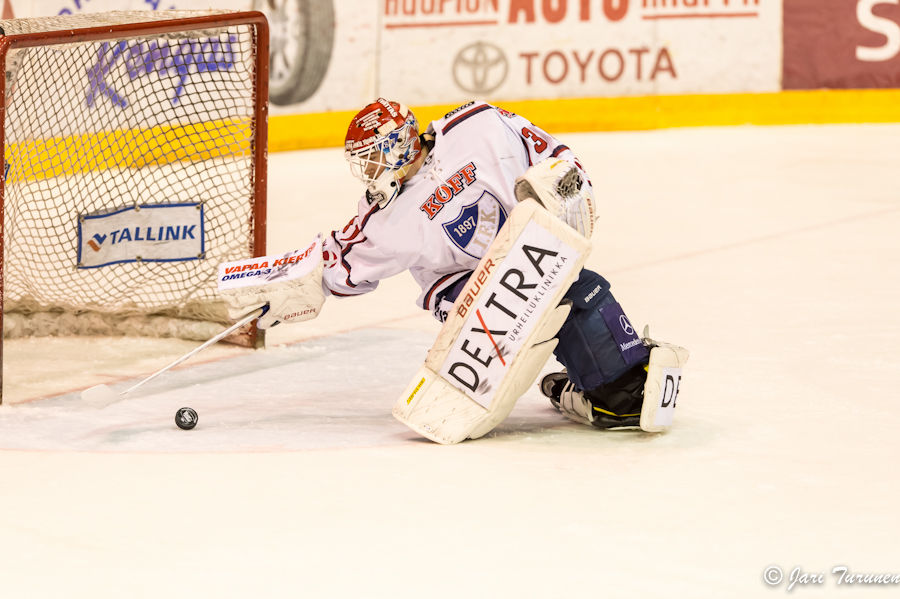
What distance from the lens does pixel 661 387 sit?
2.33 metres

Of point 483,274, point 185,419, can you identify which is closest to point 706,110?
point 483,274

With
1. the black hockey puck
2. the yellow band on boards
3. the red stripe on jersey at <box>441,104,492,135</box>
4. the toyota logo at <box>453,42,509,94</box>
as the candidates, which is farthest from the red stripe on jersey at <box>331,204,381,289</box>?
the toyota logo at <box>453,42,509,94</box>

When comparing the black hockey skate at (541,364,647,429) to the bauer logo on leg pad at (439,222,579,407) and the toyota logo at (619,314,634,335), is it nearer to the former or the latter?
the toyota logo at (619,314,634,335)

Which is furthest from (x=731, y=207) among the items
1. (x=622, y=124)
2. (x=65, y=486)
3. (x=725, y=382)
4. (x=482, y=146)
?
(x=65, y=486)

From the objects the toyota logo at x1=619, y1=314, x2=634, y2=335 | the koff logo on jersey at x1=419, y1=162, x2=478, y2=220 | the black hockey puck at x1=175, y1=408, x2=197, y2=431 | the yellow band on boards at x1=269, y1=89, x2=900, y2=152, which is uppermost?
the koff logo on jersey at x1=419, y1=162, x2=478, y2=220

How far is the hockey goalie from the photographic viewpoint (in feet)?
7.45

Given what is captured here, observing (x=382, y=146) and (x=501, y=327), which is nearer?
(x=501, y=327)

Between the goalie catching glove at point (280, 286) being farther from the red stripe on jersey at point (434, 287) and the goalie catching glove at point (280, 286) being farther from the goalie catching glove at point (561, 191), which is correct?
the goalie catching glove at point (561, 191)

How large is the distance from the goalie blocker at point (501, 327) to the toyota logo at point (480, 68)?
17.5 ft

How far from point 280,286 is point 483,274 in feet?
1.87

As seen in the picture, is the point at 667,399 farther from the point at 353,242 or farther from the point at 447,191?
the point at 353,242

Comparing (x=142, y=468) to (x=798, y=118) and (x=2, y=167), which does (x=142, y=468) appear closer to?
(x=2, y=167)

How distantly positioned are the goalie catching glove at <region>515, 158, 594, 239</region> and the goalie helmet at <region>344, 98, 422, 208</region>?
29cm

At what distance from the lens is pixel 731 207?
5.31 metres
